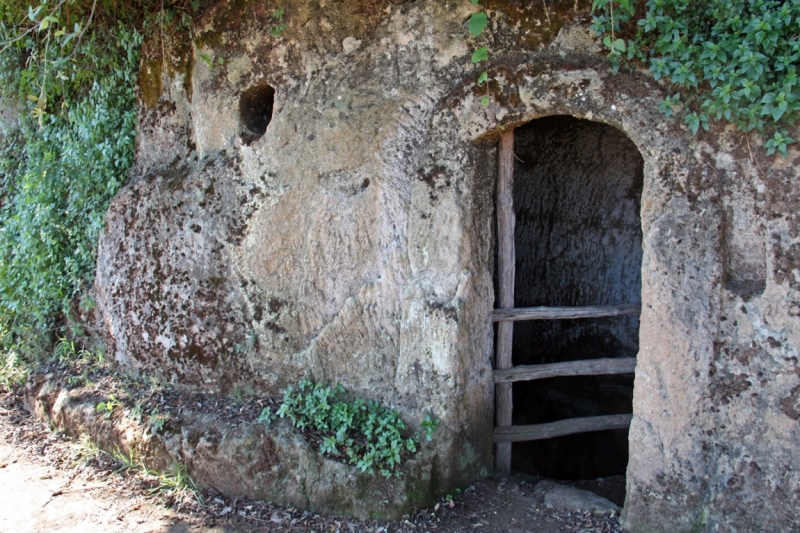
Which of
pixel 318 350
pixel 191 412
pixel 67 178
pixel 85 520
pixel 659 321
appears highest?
pixel 67 178

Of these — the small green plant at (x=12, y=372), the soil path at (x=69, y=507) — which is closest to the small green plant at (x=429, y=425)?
the soil path at (x=69, y=507)

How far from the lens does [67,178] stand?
17.5 ft

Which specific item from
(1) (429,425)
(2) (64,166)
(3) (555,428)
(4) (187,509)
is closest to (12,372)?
(2) (64,166)

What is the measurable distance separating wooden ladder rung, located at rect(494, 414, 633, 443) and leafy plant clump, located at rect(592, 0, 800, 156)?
2.11m

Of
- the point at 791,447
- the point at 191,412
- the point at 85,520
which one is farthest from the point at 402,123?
the point at 85,520

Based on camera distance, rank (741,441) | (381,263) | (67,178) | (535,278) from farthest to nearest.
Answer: (535,278) → (67,178) → (381,263) → (741,441)

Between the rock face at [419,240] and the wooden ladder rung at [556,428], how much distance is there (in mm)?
246

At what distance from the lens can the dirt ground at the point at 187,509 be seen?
3572mm

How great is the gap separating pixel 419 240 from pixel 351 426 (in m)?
1.26

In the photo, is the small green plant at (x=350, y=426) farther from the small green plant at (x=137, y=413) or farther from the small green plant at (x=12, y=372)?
the small green plant at (x=12, y=372)

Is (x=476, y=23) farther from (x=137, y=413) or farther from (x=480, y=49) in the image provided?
(x=137, y=413)

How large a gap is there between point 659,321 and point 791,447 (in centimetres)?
84

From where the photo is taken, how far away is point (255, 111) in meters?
4.39

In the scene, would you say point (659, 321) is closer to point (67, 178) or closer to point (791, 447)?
point (791, 447)
